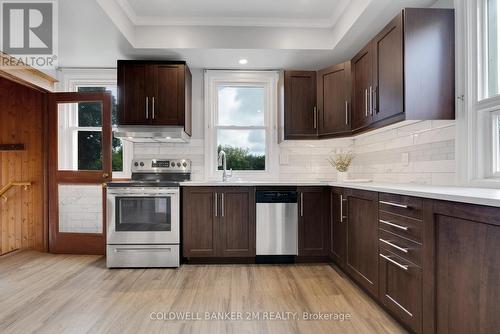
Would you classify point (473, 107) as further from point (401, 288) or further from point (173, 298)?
point (173, 298)

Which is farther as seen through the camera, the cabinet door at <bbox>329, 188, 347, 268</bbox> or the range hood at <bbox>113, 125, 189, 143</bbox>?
the range hood at <bbox>113, 125, 189, 143</bbox>

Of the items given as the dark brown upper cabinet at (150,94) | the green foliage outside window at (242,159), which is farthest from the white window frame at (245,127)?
the dark brown upper cabinet at (150,94)

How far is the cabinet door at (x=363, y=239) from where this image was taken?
7.21 ft

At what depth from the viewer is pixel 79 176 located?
369cm

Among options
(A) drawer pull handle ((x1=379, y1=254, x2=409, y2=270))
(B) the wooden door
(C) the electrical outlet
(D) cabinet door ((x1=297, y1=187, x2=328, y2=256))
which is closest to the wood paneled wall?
(B) the wooden door

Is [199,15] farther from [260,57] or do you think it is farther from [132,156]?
[132,156]

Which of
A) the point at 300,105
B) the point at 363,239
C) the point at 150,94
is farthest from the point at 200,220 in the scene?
the point at 300,105

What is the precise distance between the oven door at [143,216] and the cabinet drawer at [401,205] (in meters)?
2.07

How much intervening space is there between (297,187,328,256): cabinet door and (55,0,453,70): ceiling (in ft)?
5.41

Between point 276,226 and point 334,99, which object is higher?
point 334,99

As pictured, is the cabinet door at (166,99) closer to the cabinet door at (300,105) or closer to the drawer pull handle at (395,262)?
the cabinet door at (300,105)

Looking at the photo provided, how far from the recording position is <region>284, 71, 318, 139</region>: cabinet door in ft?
11.6

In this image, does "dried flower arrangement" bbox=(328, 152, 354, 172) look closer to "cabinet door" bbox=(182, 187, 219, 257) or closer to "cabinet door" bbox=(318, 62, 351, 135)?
"cabinet door" bbox=(318, 62, 351, 135)

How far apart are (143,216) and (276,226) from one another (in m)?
1.48
